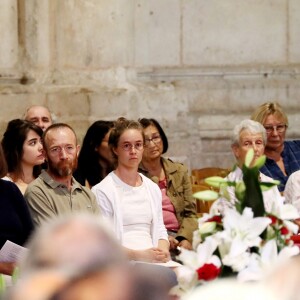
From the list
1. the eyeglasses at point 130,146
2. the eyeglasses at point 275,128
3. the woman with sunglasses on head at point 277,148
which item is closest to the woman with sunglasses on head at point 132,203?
the eyeglasses at point 130,146

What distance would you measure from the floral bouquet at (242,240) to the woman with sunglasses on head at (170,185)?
378cm

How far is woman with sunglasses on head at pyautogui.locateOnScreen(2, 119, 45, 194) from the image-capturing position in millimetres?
6504

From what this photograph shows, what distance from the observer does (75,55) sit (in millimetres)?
9297

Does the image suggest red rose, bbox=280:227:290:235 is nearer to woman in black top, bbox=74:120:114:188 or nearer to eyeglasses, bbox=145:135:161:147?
woman in black top, bbox=74:120:114:188

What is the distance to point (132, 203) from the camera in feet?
21.1

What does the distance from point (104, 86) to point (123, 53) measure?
1.37 ft

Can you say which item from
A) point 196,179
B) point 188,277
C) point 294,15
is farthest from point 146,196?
point 294,15

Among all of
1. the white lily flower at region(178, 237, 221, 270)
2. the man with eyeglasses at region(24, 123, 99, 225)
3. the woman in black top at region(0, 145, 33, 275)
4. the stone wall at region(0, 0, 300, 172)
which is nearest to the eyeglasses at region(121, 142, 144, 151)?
the man with eyeglasses at region(24, 123, 99, 225)

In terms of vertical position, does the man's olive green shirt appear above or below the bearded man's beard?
below

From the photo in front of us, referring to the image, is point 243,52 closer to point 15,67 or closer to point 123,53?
point 123,53

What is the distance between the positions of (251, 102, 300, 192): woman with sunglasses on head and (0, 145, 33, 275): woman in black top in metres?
2.57

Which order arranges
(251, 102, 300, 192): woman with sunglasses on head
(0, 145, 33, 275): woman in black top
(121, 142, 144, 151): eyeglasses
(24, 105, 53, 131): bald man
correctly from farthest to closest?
(251, 102, 300, 192): woman with sunglasses on head, (24, 105, 53, 131): bald man, (121, 142, 144, 151): eyeglasses, (0, 145, 33, 275): woman in black top

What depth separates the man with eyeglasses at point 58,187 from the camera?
19.5 ft

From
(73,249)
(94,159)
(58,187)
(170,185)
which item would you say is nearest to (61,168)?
(58,187)
